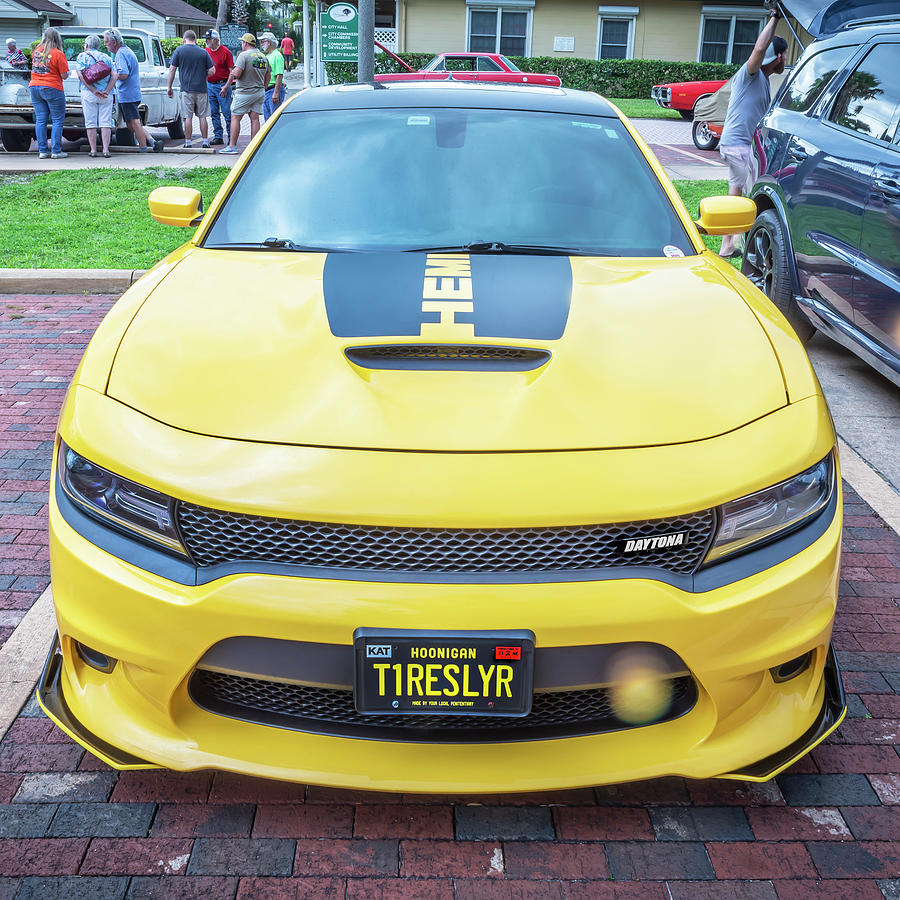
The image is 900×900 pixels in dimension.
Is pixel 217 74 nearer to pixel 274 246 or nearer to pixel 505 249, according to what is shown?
pixel 274 246

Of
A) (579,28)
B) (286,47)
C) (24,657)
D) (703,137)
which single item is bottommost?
(24,657)

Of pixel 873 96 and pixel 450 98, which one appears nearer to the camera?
pixel 450 98

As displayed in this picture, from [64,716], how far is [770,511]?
5.40 feet

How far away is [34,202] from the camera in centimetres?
978

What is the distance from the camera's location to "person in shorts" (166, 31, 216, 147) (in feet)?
45.7

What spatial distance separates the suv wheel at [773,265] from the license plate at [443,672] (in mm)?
4129

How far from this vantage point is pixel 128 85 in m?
13.4

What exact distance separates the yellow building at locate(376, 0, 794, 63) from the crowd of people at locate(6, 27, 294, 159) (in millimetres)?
18068

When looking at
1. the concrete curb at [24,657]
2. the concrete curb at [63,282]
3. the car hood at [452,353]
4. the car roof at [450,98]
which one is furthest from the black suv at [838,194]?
the concrete curb at [63,282]

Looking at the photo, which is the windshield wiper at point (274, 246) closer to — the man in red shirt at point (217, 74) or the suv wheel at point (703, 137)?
the man in red shirt at point (217, 74)

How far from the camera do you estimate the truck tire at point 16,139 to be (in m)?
14.0

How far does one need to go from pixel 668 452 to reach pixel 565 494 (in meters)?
0.26

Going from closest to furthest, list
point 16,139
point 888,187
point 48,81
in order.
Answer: point 888,187 < point 48,81 < point 16,139

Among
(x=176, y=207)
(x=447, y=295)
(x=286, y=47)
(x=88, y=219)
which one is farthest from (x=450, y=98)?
(x=286, y=47)
